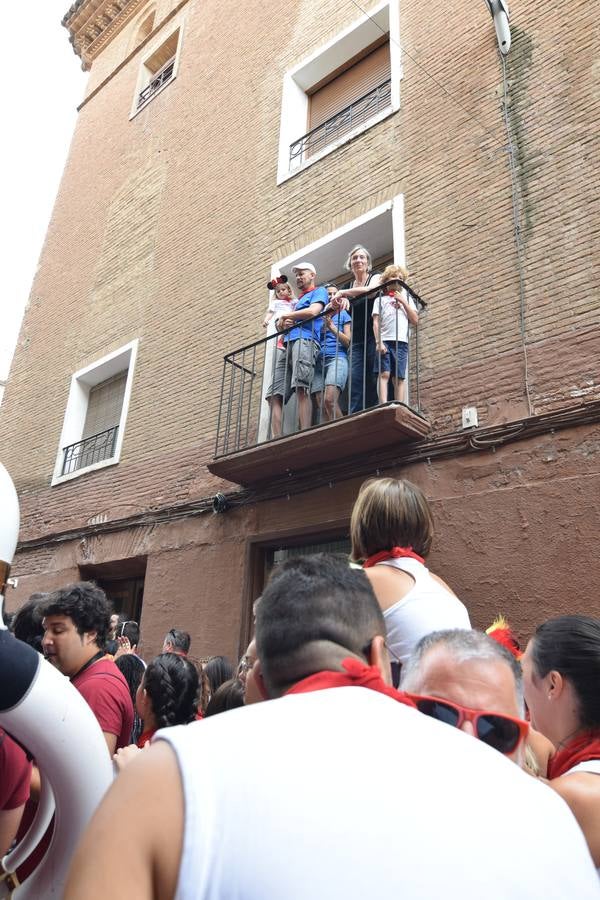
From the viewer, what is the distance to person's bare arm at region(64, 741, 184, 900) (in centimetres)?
81

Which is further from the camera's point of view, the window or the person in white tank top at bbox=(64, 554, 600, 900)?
the window

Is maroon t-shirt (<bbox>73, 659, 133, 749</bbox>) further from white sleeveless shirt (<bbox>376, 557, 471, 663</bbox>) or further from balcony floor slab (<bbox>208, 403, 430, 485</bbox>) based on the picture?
balcony floor slab (<bbox>208, 403, 430, 485</bbox>)

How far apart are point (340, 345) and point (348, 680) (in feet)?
18.5

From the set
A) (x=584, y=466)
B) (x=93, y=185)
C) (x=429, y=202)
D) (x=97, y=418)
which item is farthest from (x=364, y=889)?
(x=93, y=185)

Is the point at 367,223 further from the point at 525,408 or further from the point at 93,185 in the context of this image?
the point at 93,185

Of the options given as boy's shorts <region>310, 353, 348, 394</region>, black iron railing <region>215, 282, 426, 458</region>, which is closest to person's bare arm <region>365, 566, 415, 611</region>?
black iron railing <region>215, 282, 426, 458</region>

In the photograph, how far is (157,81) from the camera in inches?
496

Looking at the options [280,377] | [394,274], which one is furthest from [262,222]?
[394,274]

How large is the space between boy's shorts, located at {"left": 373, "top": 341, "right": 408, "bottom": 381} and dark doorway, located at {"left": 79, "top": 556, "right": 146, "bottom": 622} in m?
4.09

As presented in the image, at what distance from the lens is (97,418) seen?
34.9 ft

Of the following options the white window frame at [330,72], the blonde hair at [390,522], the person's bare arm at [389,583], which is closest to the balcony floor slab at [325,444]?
the blonde hair at [390,522]

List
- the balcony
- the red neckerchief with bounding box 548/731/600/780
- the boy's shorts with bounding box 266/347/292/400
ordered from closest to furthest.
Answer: the red neckerchief with bounding box 548/731/600/780 < the balcony < the boy's shorts with bounding box 266/347/292/400

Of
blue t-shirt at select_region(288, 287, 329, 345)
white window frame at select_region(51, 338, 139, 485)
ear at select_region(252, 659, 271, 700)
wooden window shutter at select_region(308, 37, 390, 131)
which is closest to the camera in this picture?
ear at select_region(252, 659, 271, 700)

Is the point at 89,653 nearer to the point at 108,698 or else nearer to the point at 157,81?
the point at 108,698
